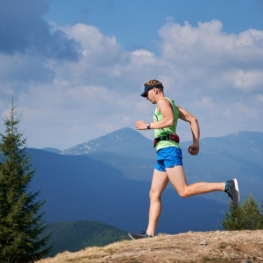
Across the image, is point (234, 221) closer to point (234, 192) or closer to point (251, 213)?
point (251, 213)

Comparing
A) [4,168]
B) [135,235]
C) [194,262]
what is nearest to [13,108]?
[4,168]

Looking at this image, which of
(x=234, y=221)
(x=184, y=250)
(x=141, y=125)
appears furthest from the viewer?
(x=234, y=221)

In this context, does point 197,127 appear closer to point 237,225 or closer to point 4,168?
point 4,168

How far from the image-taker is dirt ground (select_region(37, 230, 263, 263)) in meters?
7.32

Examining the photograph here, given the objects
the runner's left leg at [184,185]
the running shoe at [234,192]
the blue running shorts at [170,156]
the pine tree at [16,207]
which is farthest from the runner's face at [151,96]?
the pine tree at [16,207]

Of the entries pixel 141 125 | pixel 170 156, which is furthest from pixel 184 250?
pixel 141 125

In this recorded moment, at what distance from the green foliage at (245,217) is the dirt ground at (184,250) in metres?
45.9

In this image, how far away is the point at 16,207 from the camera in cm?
3102

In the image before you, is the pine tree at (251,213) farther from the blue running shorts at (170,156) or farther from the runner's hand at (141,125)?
the runner's hand at (141,125)

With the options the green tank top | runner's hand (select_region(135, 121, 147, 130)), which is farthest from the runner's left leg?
runner's hand (select_region(135, 121, 147, 130))

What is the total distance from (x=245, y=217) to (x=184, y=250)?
51.7m

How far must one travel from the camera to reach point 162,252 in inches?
296

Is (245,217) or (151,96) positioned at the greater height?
(151,96)

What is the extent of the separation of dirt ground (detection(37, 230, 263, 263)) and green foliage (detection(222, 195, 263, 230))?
4588 centimetres
